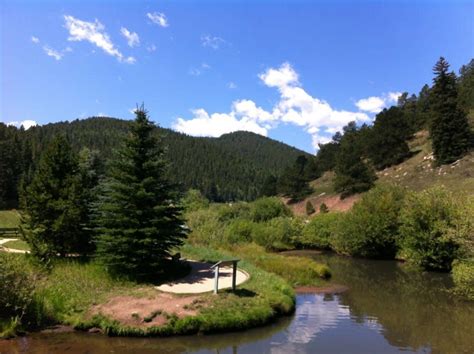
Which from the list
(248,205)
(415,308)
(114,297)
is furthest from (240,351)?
(248,205)

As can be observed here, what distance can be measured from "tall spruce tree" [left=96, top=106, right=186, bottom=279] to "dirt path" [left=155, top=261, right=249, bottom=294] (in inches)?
→ 62.3

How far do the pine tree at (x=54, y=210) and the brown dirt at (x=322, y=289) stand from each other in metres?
14.6

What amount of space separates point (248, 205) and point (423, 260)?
35479mm

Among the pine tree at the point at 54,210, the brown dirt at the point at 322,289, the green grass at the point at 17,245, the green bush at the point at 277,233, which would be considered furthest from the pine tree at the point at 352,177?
the pine tree at the point at 54,210

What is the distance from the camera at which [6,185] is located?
91.3m

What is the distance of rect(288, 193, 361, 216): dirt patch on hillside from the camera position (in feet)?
262

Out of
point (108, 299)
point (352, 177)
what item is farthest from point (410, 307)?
point (352, 177)

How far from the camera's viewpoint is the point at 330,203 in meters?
87.1

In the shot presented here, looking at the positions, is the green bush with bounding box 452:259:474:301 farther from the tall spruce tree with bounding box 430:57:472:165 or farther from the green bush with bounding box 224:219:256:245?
the tall spruce tree with bounding box 430:57:472:165

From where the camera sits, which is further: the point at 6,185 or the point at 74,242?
the point at 6,185

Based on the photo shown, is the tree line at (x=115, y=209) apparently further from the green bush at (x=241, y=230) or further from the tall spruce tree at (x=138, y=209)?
the green bush at (x=241, y=230)

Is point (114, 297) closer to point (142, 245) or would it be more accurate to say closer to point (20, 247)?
point (142, 245)

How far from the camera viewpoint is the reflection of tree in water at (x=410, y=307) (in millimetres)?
19344

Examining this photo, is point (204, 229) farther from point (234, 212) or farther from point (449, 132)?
point (449, 132)
